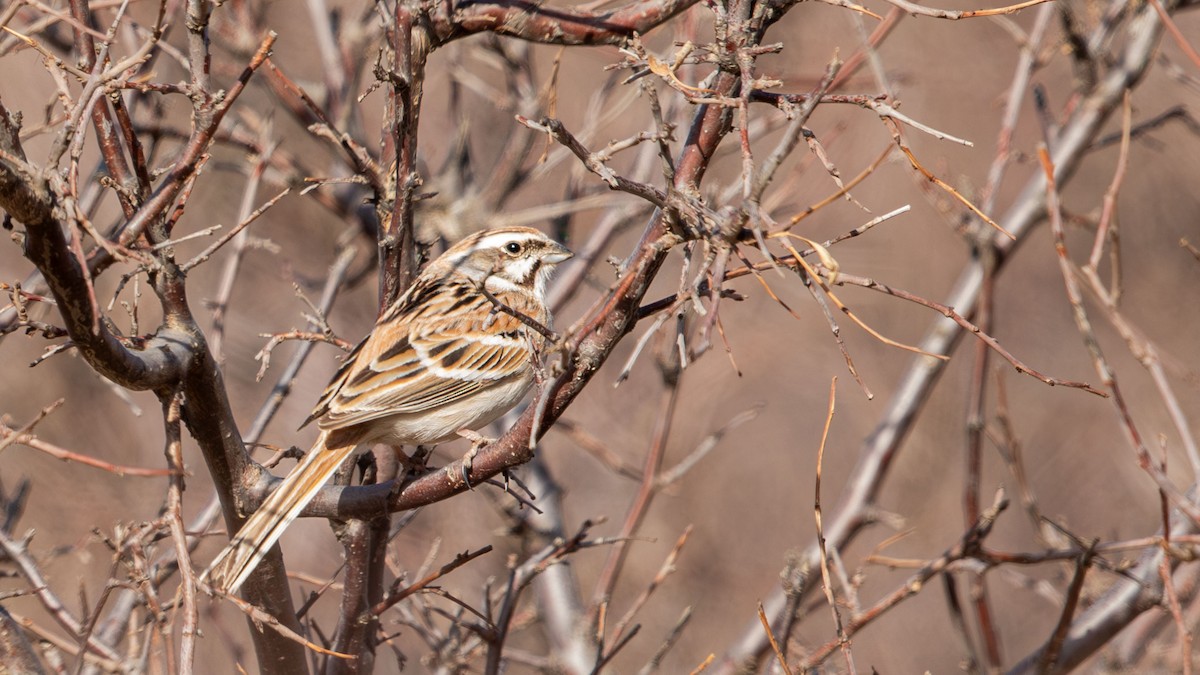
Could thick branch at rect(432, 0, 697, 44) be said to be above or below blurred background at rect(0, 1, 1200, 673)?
below

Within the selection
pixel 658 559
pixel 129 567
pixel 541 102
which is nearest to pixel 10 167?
pixel 129 567

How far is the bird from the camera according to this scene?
169 inches

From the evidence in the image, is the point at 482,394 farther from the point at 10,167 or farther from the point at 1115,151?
the point at 1115,151

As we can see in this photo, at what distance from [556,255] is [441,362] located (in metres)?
0.80

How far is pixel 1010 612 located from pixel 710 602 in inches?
116

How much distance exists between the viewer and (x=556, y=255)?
5.29 m

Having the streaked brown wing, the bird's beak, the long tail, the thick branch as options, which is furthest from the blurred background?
the long tail

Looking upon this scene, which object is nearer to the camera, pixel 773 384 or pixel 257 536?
pixel 257 536

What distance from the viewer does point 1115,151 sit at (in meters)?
11.6

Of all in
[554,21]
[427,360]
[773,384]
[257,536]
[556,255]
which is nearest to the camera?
[257,536]

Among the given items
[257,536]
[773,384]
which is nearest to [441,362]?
[257,536]

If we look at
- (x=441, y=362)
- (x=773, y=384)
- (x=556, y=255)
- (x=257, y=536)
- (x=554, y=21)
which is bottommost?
(x=257, y=536)

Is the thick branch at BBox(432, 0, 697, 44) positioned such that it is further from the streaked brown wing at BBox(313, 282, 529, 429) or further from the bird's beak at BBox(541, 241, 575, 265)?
the bird's beak at BBox(541, 241, 575, 265)

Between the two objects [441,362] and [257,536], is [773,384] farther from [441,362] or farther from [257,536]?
[257,536]
